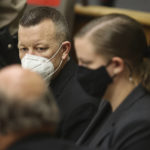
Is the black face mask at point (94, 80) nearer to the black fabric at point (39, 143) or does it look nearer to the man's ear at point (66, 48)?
the man's ear at point (66, 48)

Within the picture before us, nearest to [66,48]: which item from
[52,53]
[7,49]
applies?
[52,53]

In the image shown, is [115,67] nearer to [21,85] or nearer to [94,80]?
[94,80]

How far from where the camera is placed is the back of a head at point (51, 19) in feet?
6.66

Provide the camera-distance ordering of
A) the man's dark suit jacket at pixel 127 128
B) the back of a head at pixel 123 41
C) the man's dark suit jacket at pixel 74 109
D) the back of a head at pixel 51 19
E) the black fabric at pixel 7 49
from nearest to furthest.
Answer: the man's dark suit jacket at pixel 127 128, the back of a head at pixel 123 41, the man's dark suit jacket at pixel 74 109, the back of a head at pixel 51 19, the black fabric at pixel 7 49

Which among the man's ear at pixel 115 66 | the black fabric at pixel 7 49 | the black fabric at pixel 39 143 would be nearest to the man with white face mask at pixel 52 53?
the man's ear at pixel 115 66

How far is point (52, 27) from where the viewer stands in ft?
6.72

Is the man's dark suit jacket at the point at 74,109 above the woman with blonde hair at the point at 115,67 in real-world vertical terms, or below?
below

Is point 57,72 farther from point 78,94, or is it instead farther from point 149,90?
point 149,90

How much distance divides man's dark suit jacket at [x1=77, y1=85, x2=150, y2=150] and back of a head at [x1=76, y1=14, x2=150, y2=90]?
9 cm

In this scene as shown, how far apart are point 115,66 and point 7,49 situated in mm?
1196

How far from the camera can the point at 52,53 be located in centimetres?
201

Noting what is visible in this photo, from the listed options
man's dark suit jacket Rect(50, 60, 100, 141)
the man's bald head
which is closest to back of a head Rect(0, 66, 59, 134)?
the man's bald head

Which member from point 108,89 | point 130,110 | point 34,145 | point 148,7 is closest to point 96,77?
point 108,89

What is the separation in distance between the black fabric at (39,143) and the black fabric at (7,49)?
1590 millimetres
